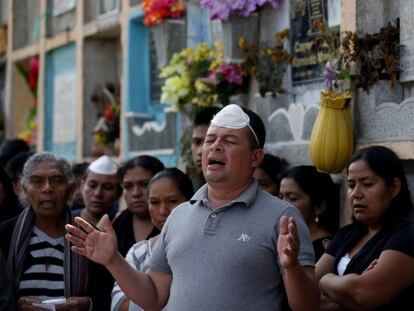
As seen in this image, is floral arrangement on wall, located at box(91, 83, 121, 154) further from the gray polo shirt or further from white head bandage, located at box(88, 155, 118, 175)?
the gray polo shirt

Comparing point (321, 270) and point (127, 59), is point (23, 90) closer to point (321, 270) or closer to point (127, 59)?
point (127, 59)

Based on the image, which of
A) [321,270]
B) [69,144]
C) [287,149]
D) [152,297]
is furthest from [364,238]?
[69,144]

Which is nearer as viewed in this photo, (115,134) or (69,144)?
(115,134)

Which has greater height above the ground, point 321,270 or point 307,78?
point 307,78

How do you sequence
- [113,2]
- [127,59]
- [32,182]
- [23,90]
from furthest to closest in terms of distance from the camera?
[23,90] < [113,2] < [127,59] < [32,182]

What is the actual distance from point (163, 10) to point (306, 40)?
240 centimetres

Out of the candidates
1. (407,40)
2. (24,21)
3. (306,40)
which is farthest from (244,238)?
(24,21)

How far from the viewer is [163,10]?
30.3ft

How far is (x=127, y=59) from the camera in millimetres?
10867

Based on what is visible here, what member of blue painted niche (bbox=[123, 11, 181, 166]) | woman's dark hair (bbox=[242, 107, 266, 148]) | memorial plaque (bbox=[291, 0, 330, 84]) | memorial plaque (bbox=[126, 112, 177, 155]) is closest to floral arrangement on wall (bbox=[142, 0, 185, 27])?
memorial plaque (bbox=[126, 112, 177, 155])

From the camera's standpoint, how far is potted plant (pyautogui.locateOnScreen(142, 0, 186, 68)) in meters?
9.16

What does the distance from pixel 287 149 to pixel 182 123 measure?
2064 millimetres

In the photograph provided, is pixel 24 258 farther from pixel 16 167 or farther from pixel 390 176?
pixel 16 167

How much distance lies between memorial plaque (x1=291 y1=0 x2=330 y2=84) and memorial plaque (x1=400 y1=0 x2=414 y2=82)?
1.04 m
